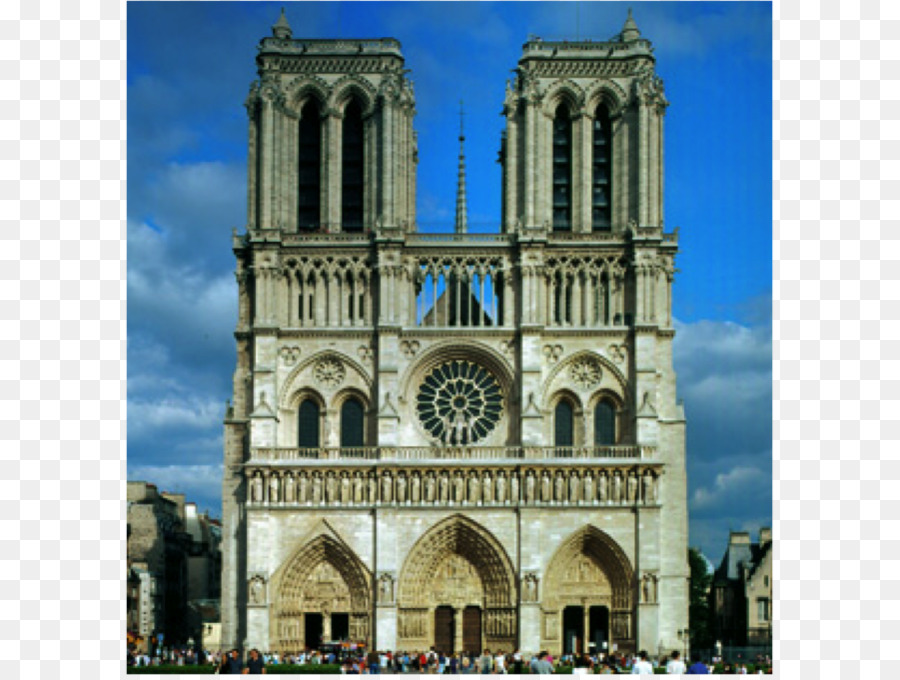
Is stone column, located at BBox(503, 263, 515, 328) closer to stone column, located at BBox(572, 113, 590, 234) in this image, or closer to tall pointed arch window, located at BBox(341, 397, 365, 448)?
stone column, located at BBox(572, 113, 590, 234)

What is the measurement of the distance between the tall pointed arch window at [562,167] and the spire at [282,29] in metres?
10.3

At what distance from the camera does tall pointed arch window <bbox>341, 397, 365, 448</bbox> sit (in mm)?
57094

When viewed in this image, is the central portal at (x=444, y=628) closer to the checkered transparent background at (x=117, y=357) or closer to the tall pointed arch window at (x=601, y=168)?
the tall pointed arch window at (x=601, y=168)

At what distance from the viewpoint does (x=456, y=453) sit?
56.0m

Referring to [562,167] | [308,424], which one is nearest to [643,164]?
[562,167]

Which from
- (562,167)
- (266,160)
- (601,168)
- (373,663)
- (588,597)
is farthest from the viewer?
(562,167)

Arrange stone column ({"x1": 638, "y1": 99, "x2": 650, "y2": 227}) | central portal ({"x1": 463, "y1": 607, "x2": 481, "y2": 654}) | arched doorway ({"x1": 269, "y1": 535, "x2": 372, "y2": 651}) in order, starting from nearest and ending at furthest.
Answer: arched doorway ({"x1": 269, "y1": 535, "x2": 372, "y2": 651}), central portal ({"x1": 463, "y1": 607, "x2": 481, "y2": 654}), stone column ({"x1": 638, "y1": 99, "x2": 650, "y2": 227})

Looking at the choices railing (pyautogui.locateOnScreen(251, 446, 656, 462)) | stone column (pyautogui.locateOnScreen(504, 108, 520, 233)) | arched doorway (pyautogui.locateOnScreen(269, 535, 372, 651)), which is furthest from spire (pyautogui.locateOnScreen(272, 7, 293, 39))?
arched doorway (pyautogui.locateOnScreen(269, 535, 372, 651))

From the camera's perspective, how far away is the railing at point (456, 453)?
55.8 metres

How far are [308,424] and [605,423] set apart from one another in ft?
34.8

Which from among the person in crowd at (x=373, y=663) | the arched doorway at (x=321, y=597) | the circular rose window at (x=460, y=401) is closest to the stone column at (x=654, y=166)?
the circular rose window at (x=460, y=401)

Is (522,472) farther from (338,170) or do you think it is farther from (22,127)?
(22,127)

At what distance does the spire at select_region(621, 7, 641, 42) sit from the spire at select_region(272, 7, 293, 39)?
12384mm

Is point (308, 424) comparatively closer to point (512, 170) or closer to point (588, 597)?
point (588, 597)
